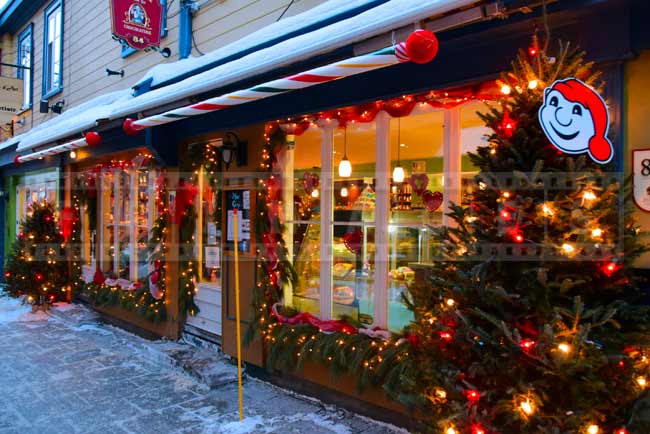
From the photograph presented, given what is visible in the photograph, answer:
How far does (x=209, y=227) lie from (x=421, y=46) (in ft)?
14.5

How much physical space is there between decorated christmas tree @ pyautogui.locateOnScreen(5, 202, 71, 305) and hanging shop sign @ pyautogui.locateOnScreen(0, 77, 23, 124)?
11.4ft

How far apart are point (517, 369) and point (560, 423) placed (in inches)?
11.5

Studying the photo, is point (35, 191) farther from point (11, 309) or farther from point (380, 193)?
point (380, 193)

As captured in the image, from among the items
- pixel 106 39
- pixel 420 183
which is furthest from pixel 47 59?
pixel 420 183

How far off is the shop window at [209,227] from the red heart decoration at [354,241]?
6.76 ft

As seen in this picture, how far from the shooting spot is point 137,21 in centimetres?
752

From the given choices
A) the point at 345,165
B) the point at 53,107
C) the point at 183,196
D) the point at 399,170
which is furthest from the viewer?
the point at 53,107

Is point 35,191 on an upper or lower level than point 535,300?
upper

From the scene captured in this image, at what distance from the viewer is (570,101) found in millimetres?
2566

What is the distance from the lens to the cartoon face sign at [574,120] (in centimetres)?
251

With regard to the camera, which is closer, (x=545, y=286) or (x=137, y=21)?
(x=545, y=286)

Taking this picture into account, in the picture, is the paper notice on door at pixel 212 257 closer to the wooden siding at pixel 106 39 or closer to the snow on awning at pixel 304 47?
the snow on awning at pixel 304 47

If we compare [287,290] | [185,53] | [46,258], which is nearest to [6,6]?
[46,258]

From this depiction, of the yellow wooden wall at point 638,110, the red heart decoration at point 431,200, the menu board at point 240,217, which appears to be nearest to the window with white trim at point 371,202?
the red heart decoration at point 431,200
